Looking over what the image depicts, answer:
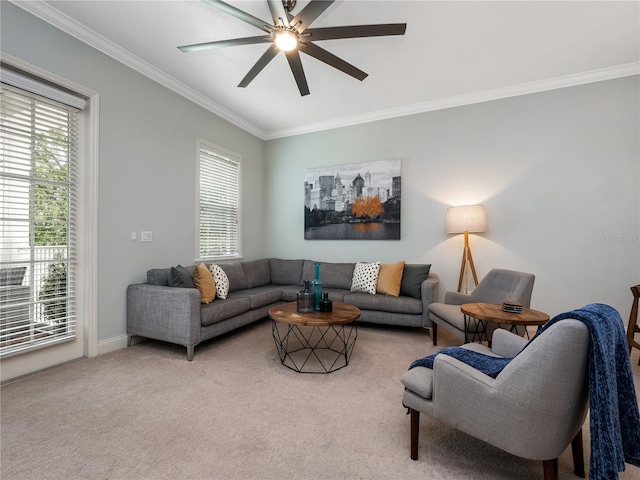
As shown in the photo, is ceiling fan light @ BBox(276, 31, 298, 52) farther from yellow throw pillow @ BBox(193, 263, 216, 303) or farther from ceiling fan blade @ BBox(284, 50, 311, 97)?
yellow throw pillow @ BBox(193, 263, 216, 303)

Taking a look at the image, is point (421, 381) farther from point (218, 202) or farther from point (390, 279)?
point (218, 202)

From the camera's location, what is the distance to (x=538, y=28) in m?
2.55

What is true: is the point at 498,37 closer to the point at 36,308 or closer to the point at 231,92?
the point at 231,92

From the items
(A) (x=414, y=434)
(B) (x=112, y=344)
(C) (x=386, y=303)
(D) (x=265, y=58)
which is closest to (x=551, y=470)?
(A) (x=414, y=434)

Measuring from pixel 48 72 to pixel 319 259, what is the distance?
372cm

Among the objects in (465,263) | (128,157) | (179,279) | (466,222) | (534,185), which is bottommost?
(179,279)

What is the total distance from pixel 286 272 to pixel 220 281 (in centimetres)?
141

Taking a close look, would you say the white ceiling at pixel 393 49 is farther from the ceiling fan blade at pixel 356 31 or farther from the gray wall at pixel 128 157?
the ceiling fan blade at pixel 356 31

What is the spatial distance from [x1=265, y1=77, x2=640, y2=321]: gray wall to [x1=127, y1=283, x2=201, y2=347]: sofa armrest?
2.55m

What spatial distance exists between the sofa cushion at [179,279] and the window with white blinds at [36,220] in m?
0.81

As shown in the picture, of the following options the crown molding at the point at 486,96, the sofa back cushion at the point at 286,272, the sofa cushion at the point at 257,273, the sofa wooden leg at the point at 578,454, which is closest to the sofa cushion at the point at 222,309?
the sofa cushion at the point at 257,273

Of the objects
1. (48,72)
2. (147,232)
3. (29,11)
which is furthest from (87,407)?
(29,11)

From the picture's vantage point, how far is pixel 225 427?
5.62 feet

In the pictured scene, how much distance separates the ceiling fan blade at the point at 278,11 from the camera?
1.81 metres
